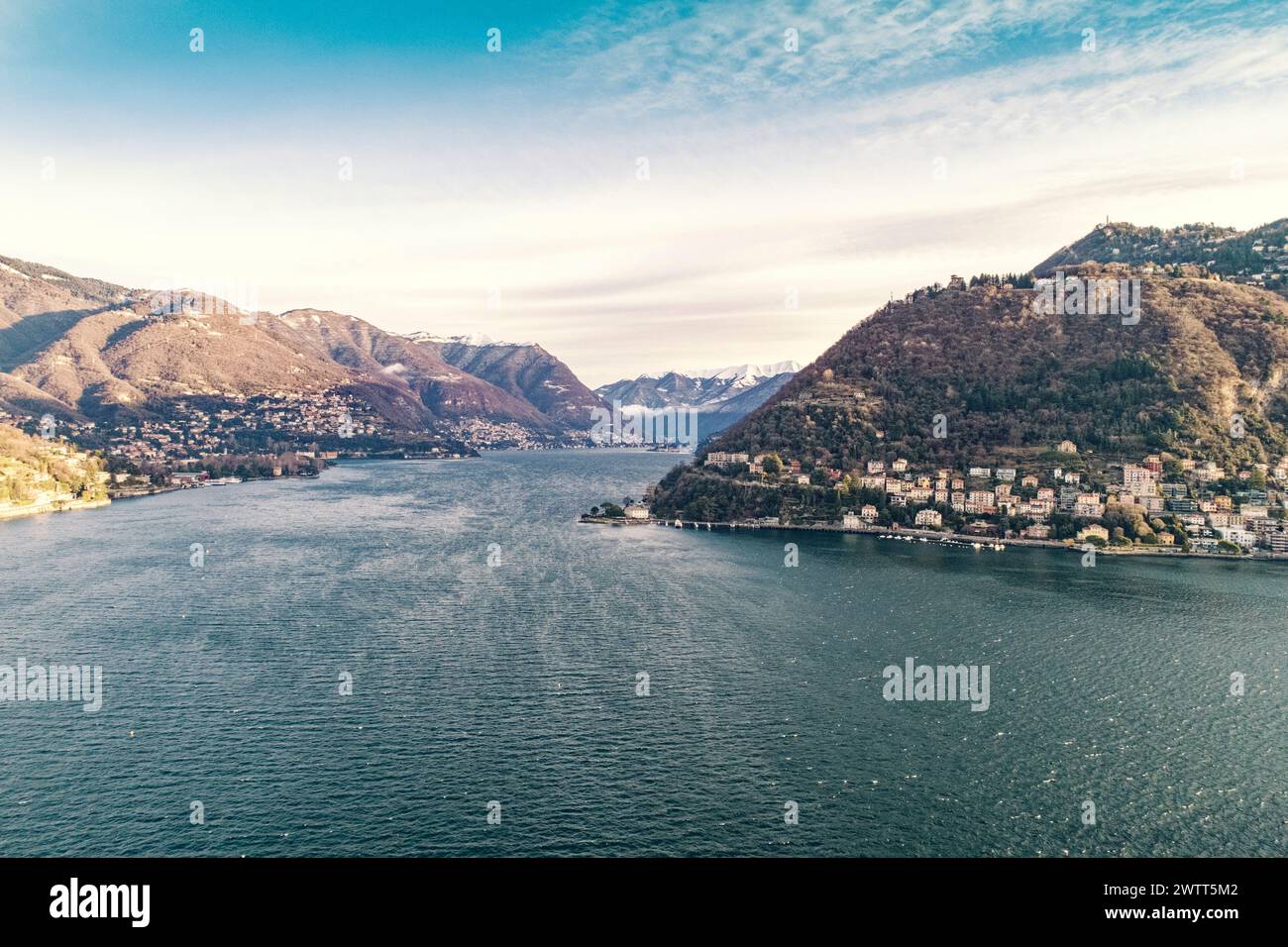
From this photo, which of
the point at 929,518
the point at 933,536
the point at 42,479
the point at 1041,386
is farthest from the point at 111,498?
the point at 1041,386

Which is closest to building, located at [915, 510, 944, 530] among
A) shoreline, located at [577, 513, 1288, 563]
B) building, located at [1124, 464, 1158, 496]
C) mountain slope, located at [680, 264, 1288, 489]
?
shoreline, located at [577, 513, 1288, 563]

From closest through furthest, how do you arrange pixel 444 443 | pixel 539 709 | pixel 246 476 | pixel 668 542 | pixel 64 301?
pixel 539 709 < pixel 668 542 < pixel 246 476 < pixel 444 443 < pixel 64 301

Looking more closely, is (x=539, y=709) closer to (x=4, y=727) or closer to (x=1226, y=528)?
(x=4, y=727)

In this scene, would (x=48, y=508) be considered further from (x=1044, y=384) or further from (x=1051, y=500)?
(x=1044, y=384)

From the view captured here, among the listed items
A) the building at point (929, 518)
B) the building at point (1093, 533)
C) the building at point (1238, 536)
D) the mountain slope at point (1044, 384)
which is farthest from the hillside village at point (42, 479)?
the building at point (1238, 536)

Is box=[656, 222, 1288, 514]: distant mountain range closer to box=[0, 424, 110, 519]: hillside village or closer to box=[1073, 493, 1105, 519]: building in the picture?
box=[1073, 493, 1105, 519]: building
